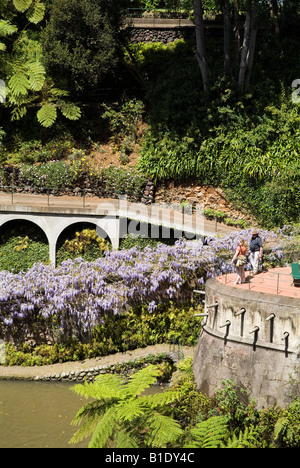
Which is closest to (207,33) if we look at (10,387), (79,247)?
(79,247)

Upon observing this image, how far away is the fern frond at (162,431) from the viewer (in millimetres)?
10953

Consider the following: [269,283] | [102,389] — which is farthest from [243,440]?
[269,283]

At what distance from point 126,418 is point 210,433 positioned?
177cm

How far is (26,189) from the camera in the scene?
80.9 ft

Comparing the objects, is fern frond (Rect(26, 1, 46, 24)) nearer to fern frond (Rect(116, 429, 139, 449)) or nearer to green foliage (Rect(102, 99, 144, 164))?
green foliage (Rect(102, 99, 144, 164))

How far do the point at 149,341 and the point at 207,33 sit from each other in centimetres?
2038

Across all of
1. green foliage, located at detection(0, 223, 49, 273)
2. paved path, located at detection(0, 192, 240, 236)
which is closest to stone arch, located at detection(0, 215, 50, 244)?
paved path, located at detection(0, 192, 240, 236)

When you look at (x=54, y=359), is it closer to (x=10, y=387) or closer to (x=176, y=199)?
(x=10, y=387)

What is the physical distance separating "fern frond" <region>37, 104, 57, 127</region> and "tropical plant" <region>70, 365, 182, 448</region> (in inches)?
610

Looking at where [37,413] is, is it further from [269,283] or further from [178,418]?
[269,283]

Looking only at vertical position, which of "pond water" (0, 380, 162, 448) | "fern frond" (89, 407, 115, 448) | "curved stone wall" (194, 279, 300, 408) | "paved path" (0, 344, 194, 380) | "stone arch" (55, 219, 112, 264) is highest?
"stone arch" (55, 219, 112, 264)

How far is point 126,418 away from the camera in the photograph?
11094 millimetres

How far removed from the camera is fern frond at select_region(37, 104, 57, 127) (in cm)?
2558

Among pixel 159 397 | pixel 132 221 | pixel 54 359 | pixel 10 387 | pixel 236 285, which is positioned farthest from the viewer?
pixel 132 221
